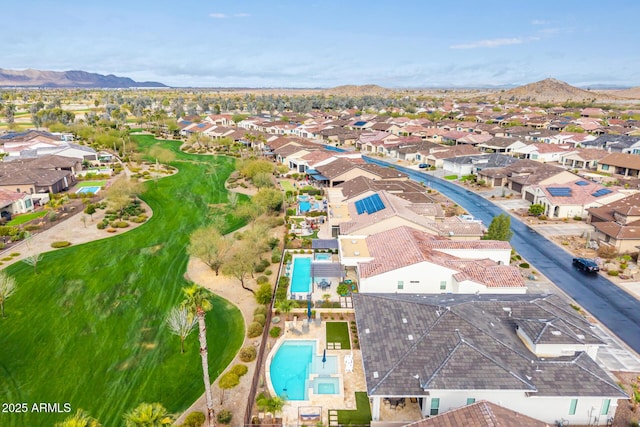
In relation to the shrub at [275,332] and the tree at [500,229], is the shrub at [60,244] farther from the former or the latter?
the tree at [500,229]

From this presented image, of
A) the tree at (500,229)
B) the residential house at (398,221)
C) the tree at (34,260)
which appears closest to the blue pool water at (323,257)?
the residential house at (398,221)

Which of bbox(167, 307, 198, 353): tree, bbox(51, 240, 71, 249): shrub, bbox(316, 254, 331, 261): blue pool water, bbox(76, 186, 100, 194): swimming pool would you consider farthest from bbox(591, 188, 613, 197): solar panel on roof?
bbox(76, 186, 100, 194): swimming pool

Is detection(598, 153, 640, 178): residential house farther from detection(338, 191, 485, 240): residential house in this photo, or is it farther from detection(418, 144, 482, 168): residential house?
detection(338, 191, 485, 240): residential house

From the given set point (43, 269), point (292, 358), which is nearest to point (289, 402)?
point (292, 358)

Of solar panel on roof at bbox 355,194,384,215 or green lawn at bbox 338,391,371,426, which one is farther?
solar panel on roof at bbox 355,194,384,215

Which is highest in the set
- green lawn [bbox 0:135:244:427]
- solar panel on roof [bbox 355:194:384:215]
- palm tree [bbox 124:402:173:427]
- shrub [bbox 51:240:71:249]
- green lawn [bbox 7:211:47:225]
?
solar panel on roof [bbox 355:194:384:215]

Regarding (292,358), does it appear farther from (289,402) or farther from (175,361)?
(175,361)
